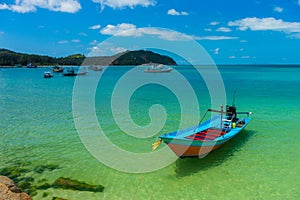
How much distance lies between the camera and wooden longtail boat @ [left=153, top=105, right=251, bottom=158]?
29.3 ft

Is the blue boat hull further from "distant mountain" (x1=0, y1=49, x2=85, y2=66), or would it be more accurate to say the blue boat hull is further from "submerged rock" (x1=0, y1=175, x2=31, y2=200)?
"distant mountain" (x1=0, y1=49, x2=85, y2=66)

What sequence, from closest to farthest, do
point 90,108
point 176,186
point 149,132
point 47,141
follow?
point 176,186 → point 47,141 → point 149,132 → point 90,108

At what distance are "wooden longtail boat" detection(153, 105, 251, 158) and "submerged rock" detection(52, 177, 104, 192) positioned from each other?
246cm

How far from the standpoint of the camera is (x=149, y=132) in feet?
46.8

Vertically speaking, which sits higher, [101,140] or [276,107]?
[276,107]

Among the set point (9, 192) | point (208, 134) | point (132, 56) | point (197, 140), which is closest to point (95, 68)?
point (132, 56)

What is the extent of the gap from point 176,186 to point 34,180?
199 inches

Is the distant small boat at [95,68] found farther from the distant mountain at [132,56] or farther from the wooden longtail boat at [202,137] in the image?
the wooden longtail boat at [202,137]

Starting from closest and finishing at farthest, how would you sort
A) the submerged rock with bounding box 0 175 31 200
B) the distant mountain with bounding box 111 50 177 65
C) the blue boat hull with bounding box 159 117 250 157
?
the submerged rock with bounding box 0 175 31 200 → the blue boat hull with bounding box 159 117 250 157 → the distant mountain with bounding box 111 50 177 65

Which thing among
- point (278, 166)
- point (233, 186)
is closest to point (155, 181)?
point (233, 186)

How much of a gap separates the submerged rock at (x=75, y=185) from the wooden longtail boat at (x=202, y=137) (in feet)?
8.07

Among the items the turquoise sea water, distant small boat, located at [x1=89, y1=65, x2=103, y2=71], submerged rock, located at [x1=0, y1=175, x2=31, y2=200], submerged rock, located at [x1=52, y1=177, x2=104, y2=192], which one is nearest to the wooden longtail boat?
the turquoise sea water

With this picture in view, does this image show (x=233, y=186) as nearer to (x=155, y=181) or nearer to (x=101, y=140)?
(x=155, y=181)

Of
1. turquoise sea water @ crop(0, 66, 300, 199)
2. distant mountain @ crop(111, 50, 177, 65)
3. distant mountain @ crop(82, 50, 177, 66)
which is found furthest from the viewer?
distant mountain @ crop(111, 50, 177, 65)
